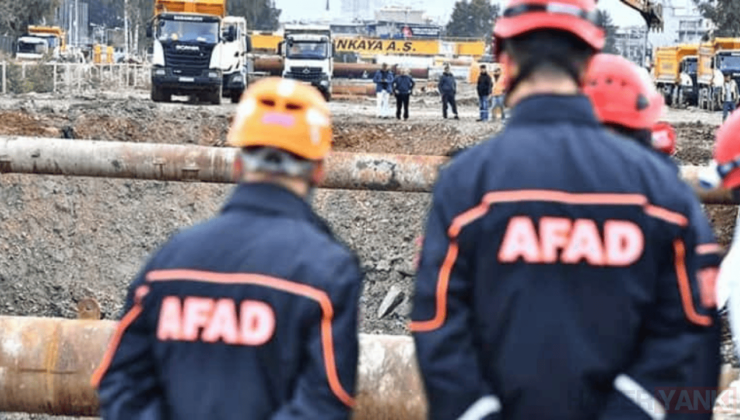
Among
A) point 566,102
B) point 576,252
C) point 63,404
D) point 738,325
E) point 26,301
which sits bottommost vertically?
point 26,301

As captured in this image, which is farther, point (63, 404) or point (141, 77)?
point (141, 77)

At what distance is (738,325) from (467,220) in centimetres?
116

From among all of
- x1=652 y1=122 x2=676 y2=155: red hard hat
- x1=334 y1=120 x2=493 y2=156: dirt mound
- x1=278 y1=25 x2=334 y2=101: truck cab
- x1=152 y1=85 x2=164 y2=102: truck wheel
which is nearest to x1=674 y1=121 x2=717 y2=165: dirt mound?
x1=334 y1=120 x2=493 y2=156: dirt mound

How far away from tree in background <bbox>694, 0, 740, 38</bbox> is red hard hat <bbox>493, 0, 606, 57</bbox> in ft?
275

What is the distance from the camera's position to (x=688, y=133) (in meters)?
29.6

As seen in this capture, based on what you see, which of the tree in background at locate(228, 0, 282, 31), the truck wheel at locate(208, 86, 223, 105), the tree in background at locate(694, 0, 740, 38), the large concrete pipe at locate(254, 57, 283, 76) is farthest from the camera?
the tree in background at locate(228, 0, 282, 31)

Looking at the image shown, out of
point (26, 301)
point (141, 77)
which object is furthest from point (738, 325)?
point (141, 77)

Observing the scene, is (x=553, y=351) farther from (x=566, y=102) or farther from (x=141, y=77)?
(x=141, y=77)

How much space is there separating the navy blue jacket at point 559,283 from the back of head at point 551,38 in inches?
3.7

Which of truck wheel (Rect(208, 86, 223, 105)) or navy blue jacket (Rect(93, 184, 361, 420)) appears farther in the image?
truck wheel (Rect(208, 86, 223, 105))

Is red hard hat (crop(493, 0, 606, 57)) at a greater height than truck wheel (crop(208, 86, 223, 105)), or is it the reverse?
red hard hat (crop(493, 0, 606, 57))

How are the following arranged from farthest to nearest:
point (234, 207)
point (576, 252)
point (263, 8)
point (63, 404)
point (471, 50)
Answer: point (263, 8) → point (471, 50) → point (63, 404) → point (234, 207) → point (576, 252)

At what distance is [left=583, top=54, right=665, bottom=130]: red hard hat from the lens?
397 centimetres

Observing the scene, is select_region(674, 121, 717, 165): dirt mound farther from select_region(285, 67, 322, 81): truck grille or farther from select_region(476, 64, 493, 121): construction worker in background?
select_region(285, 67, 322, 81): truck grille
